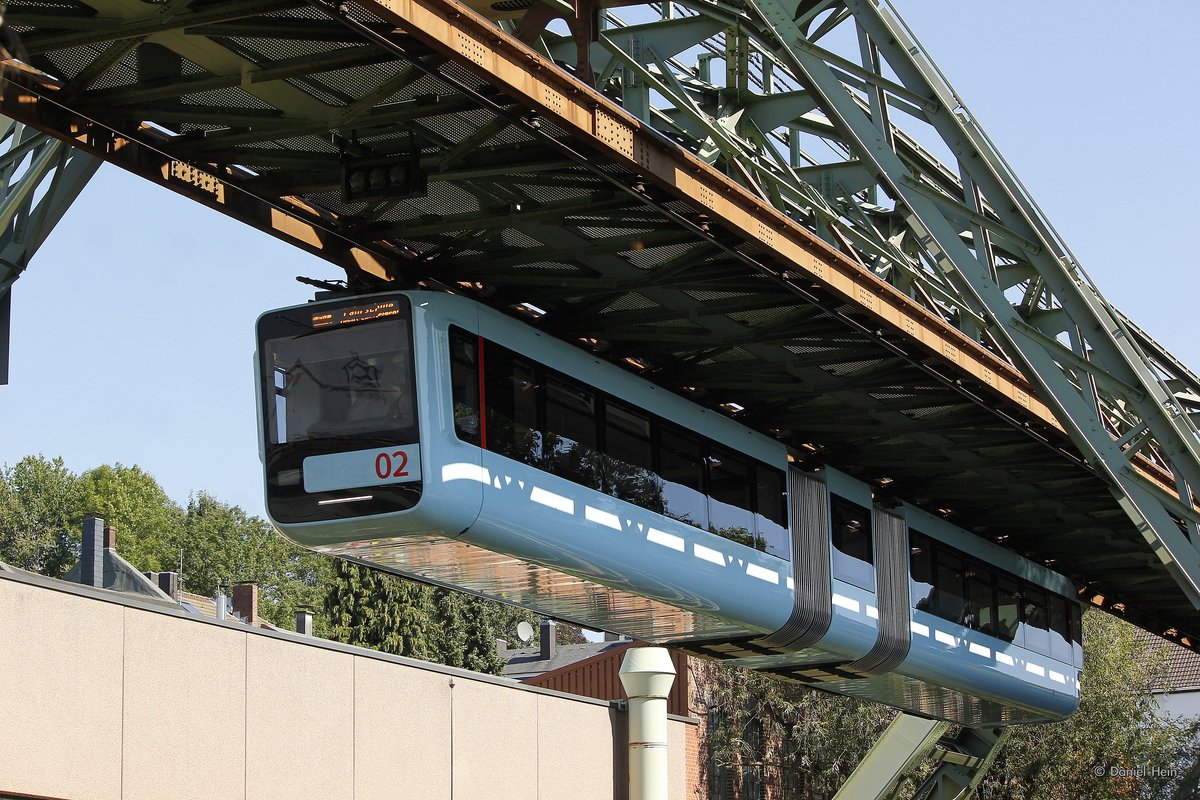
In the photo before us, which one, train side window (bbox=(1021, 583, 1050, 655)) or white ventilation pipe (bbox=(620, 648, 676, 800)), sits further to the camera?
train side window (bbox=(1021, 583, 1050, 655))

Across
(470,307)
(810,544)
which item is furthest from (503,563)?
(810,544)

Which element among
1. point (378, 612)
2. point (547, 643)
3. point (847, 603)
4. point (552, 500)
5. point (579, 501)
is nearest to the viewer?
point (552, 500)

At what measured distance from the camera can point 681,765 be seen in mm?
28594

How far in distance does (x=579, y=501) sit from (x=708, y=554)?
7.99 feet

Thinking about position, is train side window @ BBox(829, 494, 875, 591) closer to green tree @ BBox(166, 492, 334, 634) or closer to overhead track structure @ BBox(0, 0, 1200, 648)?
overhead track structure @ BBox(0, 0, 1200, 648)

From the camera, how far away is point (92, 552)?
6425 cm

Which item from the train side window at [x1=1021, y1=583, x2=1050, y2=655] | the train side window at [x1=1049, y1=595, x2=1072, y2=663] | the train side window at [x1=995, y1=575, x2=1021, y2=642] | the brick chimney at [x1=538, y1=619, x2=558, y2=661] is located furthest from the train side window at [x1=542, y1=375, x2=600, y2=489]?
the brick chimney at [x1=538, y1=619, x2=558, y2=661]

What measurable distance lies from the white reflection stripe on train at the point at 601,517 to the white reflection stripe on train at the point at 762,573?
260 centimetres

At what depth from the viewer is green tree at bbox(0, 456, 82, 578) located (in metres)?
88.9

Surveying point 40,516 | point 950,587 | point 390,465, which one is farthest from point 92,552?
point 390,465

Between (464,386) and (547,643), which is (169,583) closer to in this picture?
(547,643)

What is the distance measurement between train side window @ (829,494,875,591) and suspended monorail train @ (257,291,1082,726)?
3cm

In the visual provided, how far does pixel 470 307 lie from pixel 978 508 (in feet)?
40.2

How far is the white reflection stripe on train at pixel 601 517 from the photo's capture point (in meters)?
15.5
